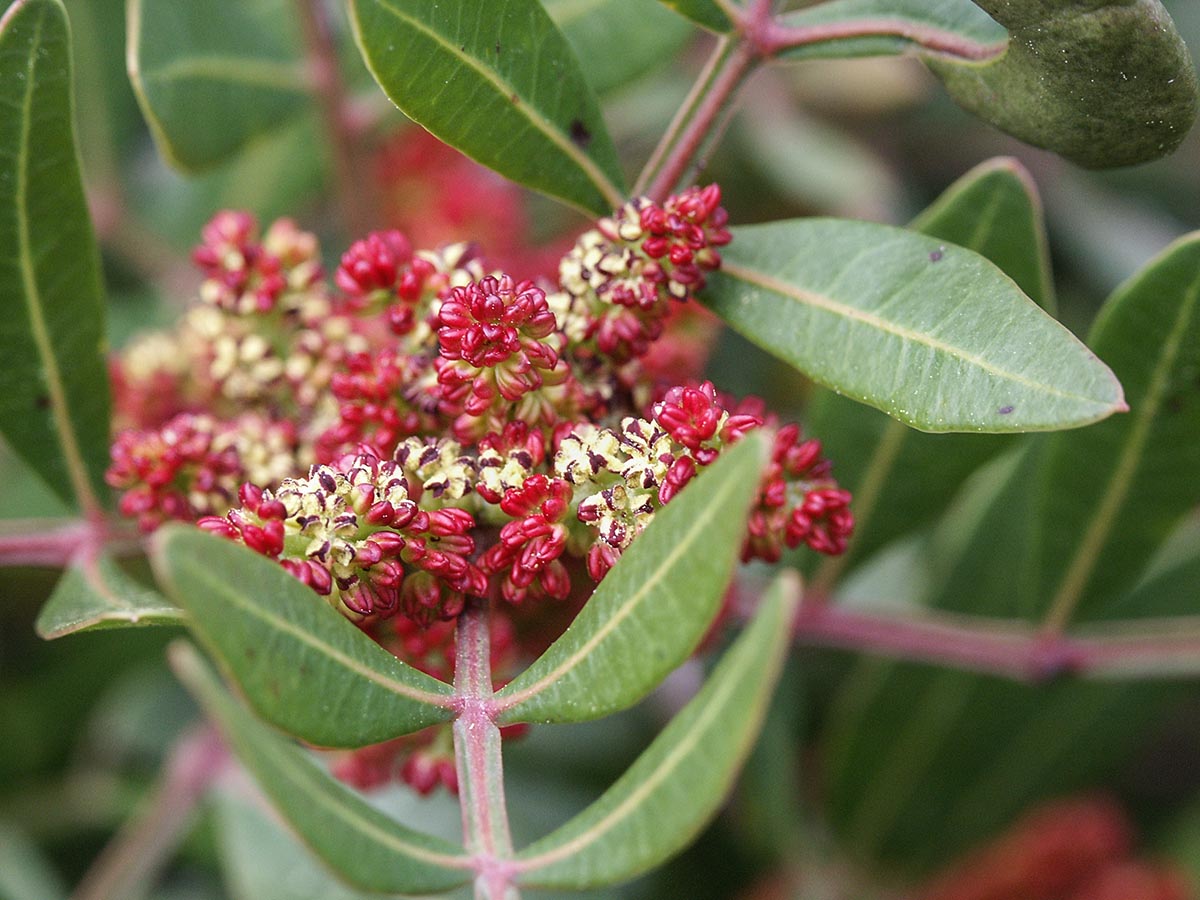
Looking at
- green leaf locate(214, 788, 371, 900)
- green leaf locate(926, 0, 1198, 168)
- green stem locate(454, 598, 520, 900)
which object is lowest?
green leaf locate(214, 788, 371, 900)

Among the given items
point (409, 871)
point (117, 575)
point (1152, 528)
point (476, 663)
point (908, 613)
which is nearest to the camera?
point (409, 871)

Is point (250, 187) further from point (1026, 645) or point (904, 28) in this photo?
point (1026, 645)

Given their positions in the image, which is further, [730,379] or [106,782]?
[730,379]

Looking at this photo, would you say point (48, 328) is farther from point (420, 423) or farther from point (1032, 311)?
point (1032, 311)

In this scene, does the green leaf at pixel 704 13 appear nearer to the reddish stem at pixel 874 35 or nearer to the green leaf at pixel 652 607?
the reddish stem at pixel 874 35

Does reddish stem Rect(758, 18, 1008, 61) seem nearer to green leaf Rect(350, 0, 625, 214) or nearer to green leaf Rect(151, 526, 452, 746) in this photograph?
green leaf Rect(350, 0, 625, 214)

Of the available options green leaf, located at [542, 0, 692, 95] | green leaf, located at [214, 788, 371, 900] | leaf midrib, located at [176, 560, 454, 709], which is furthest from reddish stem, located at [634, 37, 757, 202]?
green leaf, located at [214, 788, 371, 900]

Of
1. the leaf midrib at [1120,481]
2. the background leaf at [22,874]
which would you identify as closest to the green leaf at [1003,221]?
the leaf midrib at [1120,481]

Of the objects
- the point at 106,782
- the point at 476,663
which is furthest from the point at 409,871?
the point at 106,782
